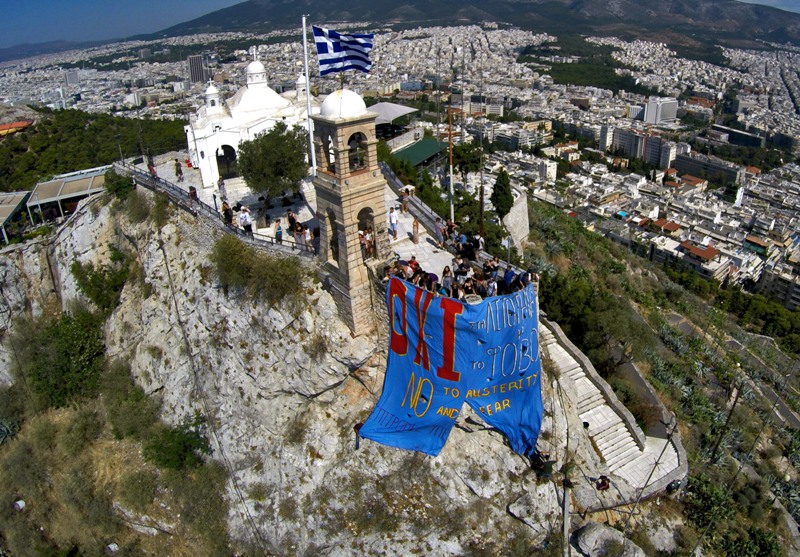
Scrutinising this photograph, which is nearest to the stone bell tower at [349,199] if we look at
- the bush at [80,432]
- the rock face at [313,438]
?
the rock face at [313,438]

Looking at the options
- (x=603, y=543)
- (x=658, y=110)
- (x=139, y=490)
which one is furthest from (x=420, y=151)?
(x=658, y=110)

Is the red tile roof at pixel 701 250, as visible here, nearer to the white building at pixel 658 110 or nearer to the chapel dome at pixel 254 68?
the chapel dome at pixel 254 68

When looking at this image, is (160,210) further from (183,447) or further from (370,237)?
(370,237)

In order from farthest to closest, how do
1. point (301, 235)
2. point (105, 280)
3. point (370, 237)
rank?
point (105, 280)
point (301, 235)
point (370, 237)

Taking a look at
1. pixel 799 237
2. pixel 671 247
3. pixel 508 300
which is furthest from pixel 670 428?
pixel 799 237

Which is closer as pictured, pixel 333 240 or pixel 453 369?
pixel 453 369

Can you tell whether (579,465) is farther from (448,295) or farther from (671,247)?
(671,247)
